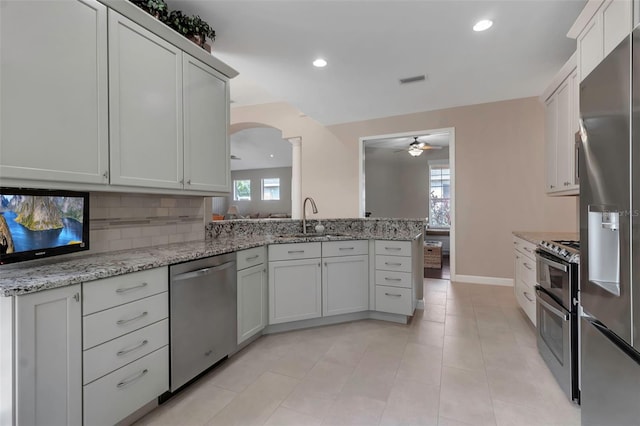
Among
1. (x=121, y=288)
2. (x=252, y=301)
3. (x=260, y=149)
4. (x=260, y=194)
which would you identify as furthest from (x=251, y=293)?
(x=260, y=194)

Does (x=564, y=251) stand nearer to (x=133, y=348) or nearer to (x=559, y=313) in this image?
(x=559, y=313)

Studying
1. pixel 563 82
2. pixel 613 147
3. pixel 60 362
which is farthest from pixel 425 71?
pixel 60 362

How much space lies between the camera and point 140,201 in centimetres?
222

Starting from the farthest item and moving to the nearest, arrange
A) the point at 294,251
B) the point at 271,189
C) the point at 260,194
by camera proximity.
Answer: the point at 260,194, the point at 271,189, the point at 294,251

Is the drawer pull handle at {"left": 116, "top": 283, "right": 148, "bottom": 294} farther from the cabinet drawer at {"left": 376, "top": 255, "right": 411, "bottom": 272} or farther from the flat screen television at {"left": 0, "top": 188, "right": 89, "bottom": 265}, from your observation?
the cabinet drawer at {"left": 376, "top": 255, "right": 411, "bottom": 272}

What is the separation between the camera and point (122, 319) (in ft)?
4.77

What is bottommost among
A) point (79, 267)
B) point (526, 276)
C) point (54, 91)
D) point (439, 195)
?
point (526, 276)

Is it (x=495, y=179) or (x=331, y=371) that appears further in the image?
(x=495, y=179)

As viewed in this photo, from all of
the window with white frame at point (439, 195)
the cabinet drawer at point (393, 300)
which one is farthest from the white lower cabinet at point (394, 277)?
Result: the window with white frame at point (439, 195)

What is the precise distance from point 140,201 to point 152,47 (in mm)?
1080

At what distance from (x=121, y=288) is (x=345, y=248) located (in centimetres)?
188

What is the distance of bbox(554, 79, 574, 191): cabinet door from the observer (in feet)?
8.68

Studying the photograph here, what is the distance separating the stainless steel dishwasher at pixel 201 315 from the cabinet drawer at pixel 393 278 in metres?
1.43

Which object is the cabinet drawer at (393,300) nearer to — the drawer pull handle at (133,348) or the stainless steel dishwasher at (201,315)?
the stainless steel dishwasher at (201,315)
